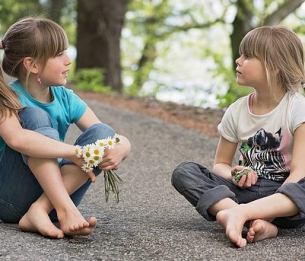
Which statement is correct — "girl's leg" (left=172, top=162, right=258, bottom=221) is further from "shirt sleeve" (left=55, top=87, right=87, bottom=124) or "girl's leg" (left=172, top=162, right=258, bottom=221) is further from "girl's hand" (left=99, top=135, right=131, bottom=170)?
"shirt sleeve" (left=55, top=87, right=87, bottom=124)

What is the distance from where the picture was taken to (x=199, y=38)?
22.8 meters

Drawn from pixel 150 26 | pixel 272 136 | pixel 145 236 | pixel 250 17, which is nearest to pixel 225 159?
pixel 272 136

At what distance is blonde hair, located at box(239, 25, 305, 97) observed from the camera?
311 cm

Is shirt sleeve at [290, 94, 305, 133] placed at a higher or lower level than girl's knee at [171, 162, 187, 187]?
higher

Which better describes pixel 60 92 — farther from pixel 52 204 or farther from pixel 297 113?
pixel 297 113

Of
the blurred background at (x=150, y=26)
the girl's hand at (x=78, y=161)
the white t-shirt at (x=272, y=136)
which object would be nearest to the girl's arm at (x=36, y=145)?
the girl's hand at (x=78, y=161)

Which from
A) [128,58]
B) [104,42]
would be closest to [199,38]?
[128,58]

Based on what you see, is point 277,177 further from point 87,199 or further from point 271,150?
point 87,199

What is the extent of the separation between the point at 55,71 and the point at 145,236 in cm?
87

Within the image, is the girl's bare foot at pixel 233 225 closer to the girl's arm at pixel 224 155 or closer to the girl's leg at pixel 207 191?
the girl's leg at pixel 207 191

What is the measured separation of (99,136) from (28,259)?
0.69 m

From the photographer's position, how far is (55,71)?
2.98 meters

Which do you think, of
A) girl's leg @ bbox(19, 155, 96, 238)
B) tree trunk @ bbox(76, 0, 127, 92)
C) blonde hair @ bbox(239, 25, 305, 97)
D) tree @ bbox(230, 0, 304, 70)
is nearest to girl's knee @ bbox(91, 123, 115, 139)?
girl's leg @ bbox(19, 155, 96, 238)

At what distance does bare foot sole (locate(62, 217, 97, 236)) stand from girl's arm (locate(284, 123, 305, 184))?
93cm
